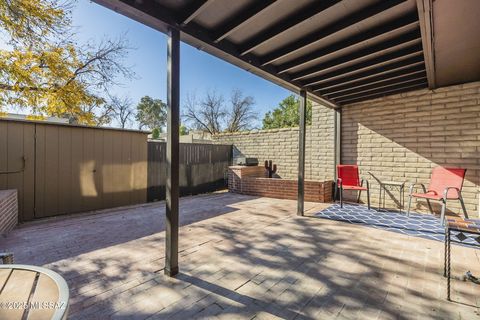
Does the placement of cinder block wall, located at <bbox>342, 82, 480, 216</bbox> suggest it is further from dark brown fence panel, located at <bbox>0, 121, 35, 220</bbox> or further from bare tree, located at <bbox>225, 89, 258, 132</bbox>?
bare tree, located at <bbox>225, 89, 258, 132</bbox>

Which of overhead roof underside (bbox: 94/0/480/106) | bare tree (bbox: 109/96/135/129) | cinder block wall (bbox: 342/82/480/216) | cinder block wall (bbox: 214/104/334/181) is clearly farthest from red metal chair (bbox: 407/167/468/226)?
bare tree (bbox: 109/96/135/129)

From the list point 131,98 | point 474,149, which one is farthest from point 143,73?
point 131,98

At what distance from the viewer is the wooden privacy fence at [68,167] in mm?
4035

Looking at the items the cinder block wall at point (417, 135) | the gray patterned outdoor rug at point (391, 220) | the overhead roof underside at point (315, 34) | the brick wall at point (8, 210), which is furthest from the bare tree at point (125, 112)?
the gray patterned outdoor rug at point (391, 220)

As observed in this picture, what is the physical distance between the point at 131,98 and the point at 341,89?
2075 centimetres

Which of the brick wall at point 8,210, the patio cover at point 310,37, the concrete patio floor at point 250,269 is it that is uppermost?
the patio cover at point 310,37

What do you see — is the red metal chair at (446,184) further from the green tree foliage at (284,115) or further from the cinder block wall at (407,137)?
the green tree foliage at (284,115)

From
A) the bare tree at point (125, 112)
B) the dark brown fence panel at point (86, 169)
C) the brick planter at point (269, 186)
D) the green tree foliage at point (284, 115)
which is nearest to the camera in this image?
the dark brown fence panel at point (86, 169)

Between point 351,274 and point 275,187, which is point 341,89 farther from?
point 351,274

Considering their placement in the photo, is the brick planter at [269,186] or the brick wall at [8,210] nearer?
the brick wall at [8,210]

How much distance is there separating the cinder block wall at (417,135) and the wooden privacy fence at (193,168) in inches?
156

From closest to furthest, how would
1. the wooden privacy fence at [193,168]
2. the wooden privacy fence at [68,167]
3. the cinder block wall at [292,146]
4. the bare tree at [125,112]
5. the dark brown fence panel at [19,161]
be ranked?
the dark brown fence panel at [19,161], the wooden privacy fence at [68,167], the wooden privacy fence at [193,168], the cinder block wall at [292,146], the bare tree at [125,112]

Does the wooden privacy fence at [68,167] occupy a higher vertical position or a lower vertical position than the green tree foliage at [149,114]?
lower

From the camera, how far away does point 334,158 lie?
614cm
